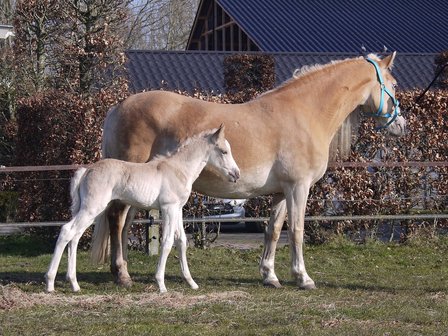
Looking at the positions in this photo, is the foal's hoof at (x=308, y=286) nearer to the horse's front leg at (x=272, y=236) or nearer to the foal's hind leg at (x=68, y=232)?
the horse's front leg at (x=272, y=236)

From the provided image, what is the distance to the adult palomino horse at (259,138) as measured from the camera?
8867mm

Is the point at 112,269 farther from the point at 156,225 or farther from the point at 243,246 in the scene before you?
the point at 243,246

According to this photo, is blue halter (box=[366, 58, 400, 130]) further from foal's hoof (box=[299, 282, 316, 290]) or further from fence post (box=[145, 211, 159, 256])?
fence post (box=[145, 211, 159, 256])

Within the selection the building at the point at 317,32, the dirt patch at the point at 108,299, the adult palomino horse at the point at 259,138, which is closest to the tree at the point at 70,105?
the adult palomino horse at the point at 259,138

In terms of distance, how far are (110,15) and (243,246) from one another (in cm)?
516

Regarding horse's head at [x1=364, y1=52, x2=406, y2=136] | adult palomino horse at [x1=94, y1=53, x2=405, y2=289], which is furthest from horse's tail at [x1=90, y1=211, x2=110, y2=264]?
horse's head at [x1=364, y1=52, x2=406, y2=136]

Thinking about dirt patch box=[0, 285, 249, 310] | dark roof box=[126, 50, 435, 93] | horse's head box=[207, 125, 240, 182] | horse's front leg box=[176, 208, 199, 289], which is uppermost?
dark roof box=[126, 50, 435, 93]

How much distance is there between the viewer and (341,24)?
30.0 metres

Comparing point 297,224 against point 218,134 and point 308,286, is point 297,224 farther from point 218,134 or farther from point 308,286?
point 218,134

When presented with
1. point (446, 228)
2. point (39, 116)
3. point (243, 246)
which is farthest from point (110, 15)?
point (446, 228)

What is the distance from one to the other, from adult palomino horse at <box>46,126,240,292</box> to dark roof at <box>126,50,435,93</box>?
13.5 metres

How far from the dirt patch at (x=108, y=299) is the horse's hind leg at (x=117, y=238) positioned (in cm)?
98

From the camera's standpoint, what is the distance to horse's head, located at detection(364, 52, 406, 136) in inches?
379

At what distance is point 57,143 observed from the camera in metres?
12.4
